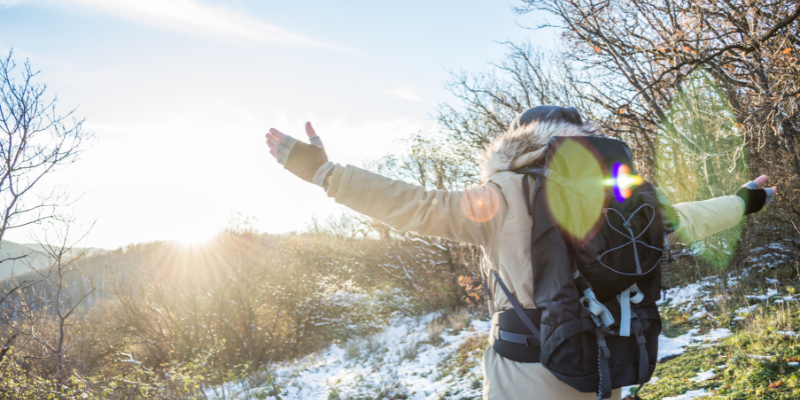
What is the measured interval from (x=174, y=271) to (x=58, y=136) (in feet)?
21.8

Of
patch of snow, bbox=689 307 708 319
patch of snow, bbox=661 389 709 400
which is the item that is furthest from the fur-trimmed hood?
patch of snow, bbox=689 307 708 319

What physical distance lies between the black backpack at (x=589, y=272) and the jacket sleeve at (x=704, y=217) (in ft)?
1.19

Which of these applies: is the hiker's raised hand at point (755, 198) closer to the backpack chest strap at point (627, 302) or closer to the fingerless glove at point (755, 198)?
the fingerless glove at point (755, 198)

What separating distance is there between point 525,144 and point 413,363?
26.1 ft

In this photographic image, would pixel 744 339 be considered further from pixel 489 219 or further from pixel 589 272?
pixel 489 219

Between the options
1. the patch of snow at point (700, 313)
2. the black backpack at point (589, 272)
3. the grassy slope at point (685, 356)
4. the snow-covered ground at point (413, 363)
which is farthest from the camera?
the patch of snow at point (700, 313)

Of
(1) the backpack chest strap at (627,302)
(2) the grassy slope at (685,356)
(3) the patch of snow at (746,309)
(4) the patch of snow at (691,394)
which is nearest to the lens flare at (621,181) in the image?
(1) the backpack chest strap at (627,302)

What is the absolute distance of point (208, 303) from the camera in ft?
38.9

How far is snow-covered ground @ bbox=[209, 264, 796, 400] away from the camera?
5504mm

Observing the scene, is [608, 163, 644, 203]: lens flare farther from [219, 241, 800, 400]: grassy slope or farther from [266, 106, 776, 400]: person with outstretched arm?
[219, 241, 800, 400]: grassy slope

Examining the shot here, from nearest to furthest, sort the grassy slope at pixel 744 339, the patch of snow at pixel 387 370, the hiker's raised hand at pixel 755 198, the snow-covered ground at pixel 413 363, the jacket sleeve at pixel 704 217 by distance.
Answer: the jacket sleeve at pixel 704 217 < the hiker's raised hand at pixel 755 198 < the grassy slope at pixel 744 339 < the snow-covered ground at pixel 413 363 < the patch of snow at pixel 387 370

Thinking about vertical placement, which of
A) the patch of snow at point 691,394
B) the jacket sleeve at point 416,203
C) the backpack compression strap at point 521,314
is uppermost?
the jacket sleeve at point 416,203

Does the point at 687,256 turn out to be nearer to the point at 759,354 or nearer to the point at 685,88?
the point at 685,88

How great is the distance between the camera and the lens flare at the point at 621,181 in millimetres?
1450
